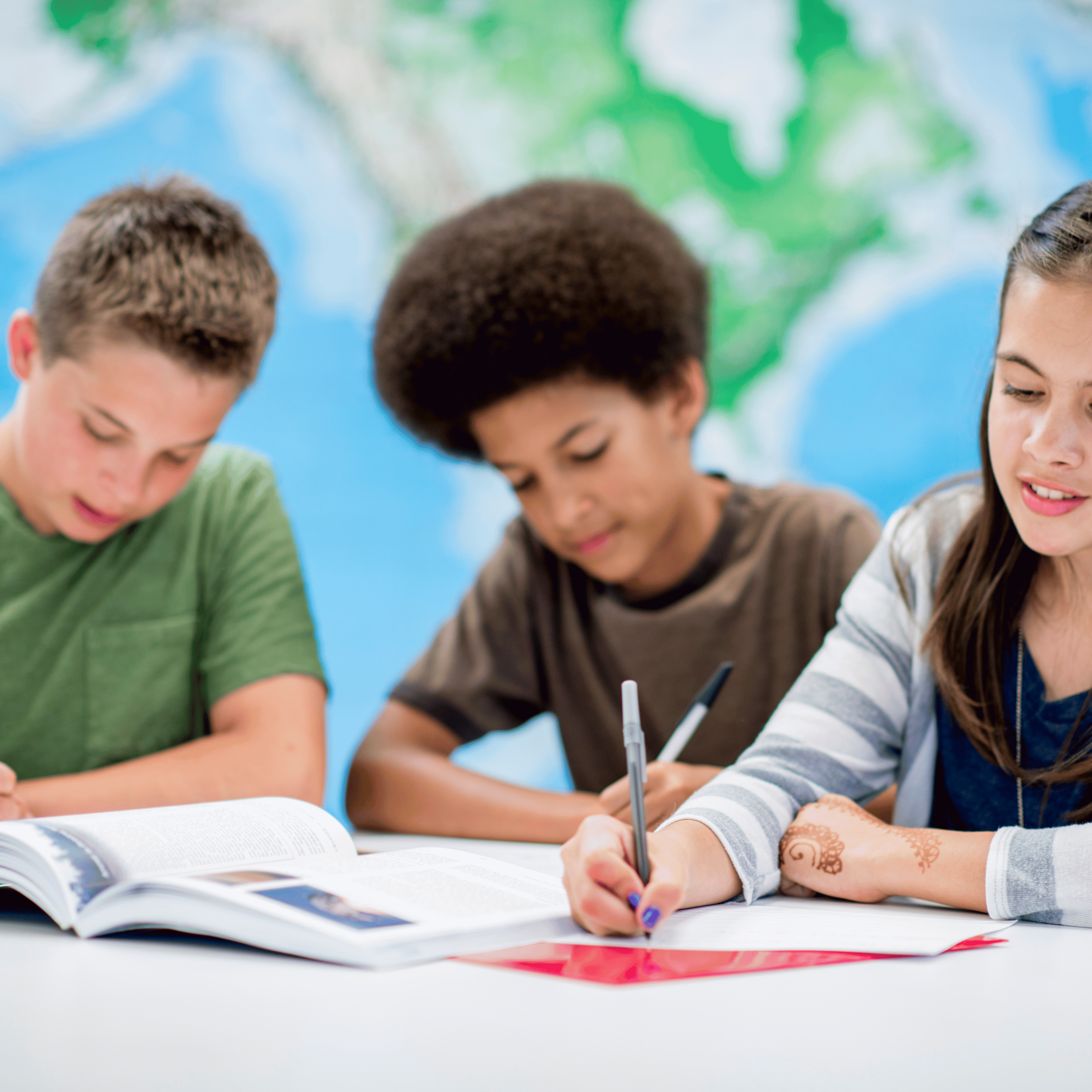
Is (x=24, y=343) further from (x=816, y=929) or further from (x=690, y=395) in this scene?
(x=816, y=929)

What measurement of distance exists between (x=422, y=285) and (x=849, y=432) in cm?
158

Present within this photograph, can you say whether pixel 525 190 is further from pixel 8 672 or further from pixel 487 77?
pixel 487 77

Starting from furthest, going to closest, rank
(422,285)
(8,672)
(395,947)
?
(422,285) → (8,672) → (395,947)

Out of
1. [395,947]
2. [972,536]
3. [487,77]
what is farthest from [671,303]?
[487,77]

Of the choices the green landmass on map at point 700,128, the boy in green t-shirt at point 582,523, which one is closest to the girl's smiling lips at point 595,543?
the boy in green t-shirt at point 582,523

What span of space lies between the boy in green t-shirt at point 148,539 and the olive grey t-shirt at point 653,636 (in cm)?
25

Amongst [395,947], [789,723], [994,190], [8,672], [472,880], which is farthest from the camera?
[994,190]

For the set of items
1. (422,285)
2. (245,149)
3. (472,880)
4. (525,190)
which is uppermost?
(245,149)

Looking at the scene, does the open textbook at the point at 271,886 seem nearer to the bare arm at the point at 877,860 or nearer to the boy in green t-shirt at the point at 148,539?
the bare arm at the point at 877,860

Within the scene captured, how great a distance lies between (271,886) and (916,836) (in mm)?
431

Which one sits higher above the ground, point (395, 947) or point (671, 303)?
point (671, 303)

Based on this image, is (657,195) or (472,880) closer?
(472,880)

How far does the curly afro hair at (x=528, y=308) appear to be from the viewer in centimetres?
132

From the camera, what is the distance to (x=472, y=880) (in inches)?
27.3
